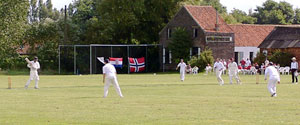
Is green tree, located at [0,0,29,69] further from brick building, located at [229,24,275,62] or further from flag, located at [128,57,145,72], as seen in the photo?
brick building, located at [229,24,275,62]

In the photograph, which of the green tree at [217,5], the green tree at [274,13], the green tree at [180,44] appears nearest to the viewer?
the green tree at [180,44]

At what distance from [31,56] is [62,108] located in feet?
191

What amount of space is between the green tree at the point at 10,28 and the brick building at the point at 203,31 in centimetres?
1756

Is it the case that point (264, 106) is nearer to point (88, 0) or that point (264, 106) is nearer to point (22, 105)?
point (22, 105)

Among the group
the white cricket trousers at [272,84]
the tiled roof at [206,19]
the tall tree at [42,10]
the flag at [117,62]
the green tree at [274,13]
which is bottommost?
the white cricket trousers at [272,84]

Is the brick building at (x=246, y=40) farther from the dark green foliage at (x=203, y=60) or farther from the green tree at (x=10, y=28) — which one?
the green tree at (x=10, y=28)

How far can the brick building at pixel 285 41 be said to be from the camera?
70.6 metres

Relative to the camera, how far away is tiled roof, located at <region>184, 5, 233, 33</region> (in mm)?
77625

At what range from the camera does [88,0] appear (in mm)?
97250

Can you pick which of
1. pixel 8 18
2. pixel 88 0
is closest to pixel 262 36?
pixel 88 0

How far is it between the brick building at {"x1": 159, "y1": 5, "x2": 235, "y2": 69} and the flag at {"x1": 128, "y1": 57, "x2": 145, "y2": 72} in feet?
15.7

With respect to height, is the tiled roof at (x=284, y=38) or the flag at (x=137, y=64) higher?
the tiled roof at (x=284, y=38)

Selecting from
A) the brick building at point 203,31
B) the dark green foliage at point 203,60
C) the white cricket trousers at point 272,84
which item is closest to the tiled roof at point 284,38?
the brick building at point 203,31

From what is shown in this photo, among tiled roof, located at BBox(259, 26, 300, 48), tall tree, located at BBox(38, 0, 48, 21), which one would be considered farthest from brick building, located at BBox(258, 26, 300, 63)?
tall tree, located at BBox(38, 0, 48, 21)
